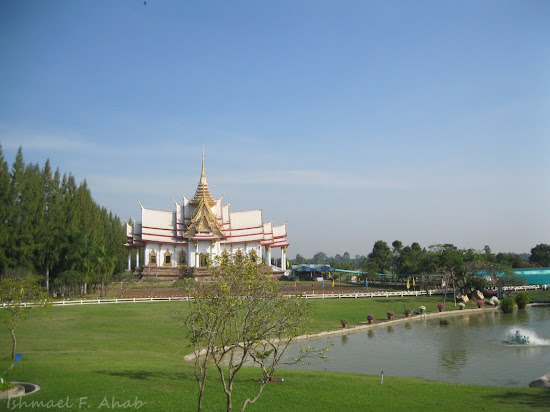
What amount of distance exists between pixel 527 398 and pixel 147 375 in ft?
38.4

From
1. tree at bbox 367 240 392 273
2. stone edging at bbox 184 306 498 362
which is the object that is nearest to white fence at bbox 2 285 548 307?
stone edging at bbox 184 306 498 362

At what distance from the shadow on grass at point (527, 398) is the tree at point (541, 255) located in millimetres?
92052

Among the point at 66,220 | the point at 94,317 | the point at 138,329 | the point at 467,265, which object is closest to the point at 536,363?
the point at 138,329

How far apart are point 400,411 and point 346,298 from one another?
35598mm

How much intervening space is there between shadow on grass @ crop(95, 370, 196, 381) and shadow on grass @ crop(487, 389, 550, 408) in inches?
372

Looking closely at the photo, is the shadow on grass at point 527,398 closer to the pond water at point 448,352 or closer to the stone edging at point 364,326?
the pond water at point 448,352

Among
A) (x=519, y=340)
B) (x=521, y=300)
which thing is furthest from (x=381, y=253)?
(x=519, y=340)

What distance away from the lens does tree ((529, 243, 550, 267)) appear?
9850cm

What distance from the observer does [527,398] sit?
1531 centimetres

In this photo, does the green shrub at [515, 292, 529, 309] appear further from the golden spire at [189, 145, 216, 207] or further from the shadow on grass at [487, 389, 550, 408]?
the golden spire at [189, 145, 216, 207]

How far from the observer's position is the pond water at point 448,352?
21891 mm

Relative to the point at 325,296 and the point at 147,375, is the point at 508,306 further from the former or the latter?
the point at 147,375

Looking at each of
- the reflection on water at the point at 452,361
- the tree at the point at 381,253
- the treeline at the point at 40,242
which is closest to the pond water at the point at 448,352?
the reflection on water at the point at 452,361

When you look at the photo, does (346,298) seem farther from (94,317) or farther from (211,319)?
(211,319)
